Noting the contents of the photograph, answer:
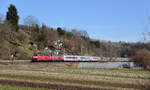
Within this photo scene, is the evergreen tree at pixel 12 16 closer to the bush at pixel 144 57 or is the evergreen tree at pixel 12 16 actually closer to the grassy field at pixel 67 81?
the bush at pixel 144 57

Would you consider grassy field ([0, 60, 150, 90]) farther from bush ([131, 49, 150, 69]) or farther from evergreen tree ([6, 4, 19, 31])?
evergreen tree ([6, 4, 19, 31])

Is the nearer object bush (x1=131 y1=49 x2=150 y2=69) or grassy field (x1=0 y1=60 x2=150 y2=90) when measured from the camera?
grassy field (x1=0 y1=60 x2=150 y2=90)

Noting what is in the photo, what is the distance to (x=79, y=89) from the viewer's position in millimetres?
17562

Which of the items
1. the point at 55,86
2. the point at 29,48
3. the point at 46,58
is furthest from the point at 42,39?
the point at 55,86

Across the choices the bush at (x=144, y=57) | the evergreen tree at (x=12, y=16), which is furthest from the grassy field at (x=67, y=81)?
the evergreen tree at (x=12, y=16)

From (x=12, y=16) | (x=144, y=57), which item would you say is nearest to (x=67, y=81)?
(x=144, y=57)

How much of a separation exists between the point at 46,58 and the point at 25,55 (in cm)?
1333

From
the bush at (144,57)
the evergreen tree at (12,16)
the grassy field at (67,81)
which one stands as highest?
the evergreen tree at (12,16)

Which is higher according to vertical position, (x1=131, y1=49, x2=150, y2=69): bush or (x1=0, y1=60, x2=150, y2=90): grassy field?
(x1=131, y1=49, x2=150, y2=69): bush

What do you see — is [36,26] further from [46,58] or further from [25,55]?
[46,58]

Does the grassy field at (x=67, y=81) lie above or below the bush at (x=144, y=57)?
below

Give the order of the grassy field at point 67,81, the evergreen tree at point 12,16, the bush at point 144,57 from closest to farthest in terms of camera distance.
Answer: the grassy field at point 67,81 → the bush at point 144,57 → the evergreen tree at point 12,16

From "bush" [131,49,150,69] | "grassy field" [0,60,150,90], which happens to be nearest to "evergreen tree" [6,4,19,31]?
"bush" [131,49,150,69]

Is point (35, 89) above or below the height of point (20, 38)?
below
